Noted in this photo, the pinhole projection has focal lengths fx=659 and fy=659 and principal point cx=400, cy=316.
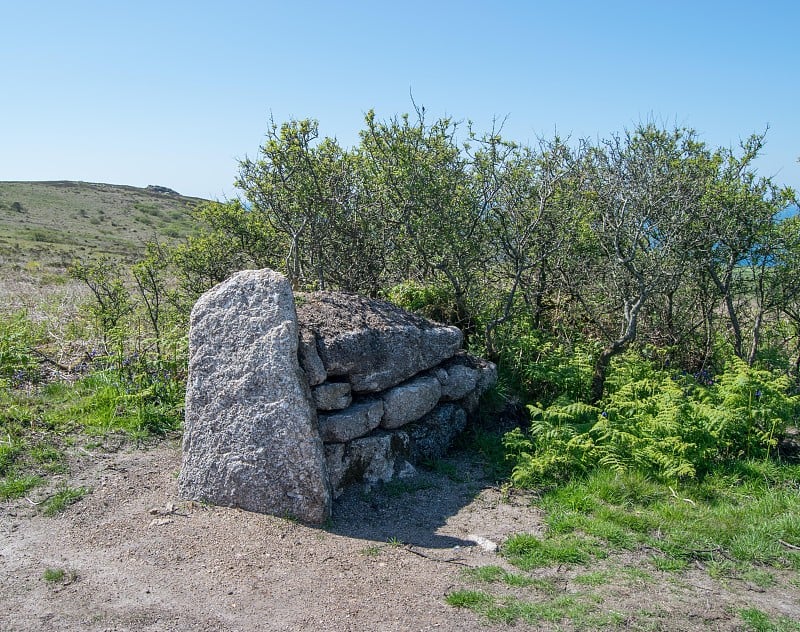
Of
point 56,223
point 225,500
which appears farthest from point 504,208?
point 56,223

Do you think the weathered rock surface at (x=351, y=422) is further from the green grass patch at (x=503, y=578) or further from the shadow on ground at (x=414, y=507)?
the green grass patch at (x=503, y=578)

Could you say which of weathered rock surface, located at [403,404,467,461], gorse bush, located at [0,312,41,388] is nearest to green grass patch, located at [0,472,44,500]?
gorse bush, located at [0,312,41,388]

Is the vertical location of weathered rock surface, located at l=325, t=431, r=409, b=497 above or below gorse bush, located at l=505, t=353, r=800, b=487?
below

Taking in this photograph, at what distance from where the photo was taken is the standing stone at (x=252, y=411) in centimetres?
566

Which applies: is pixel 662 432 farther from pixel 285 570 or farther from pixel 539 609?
pixel 285 570

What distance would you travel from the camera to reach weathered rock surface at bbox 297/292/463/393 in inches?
258

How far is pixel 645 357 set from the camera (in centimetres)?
902

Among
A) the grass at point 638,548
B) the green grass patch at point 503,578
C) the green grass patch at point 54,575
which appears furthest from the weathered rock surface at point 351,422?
the green grass patch at point 54,575

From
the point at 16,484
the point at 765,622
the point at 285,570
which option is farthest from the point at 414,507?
the point at 16,484

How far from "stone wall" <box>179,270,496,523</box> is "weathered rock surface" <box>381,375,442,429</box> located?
12 millimetres

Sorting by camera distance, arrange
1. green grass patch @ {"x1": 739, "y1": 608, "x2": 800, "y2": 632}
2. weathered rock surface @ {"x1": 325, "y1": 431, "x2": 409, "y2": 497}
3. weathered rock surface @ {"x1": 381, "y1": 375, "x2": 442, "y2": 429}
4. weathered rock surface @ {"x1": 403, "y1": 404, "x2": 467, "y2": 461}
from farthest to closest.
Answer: weathered rock surface @ {"x1": 403, "y1": 404, "x2": 467, "y2": 461} < weathered rock surface @ {"x1": 381, "y1": 375, "x2": 442, "y2": 429} < weathered rock surface @ {"x1": 325, "y1": 431, "x2": 409, "y2": 497} < green grass patch @ {"x1": 739, "y1": 608, "x2": 800, "y2": 632}

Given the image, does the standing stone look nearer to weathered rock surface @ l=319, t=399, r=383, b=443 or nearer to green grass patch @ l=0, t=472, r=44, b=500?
weathered rock surface @ l=319, t=399, r=383, b=443

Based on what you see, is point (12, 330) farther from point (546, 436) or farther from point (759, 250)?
point (759, 250)

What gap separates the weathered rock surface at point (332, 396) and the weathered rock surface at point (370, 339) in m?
0.16
